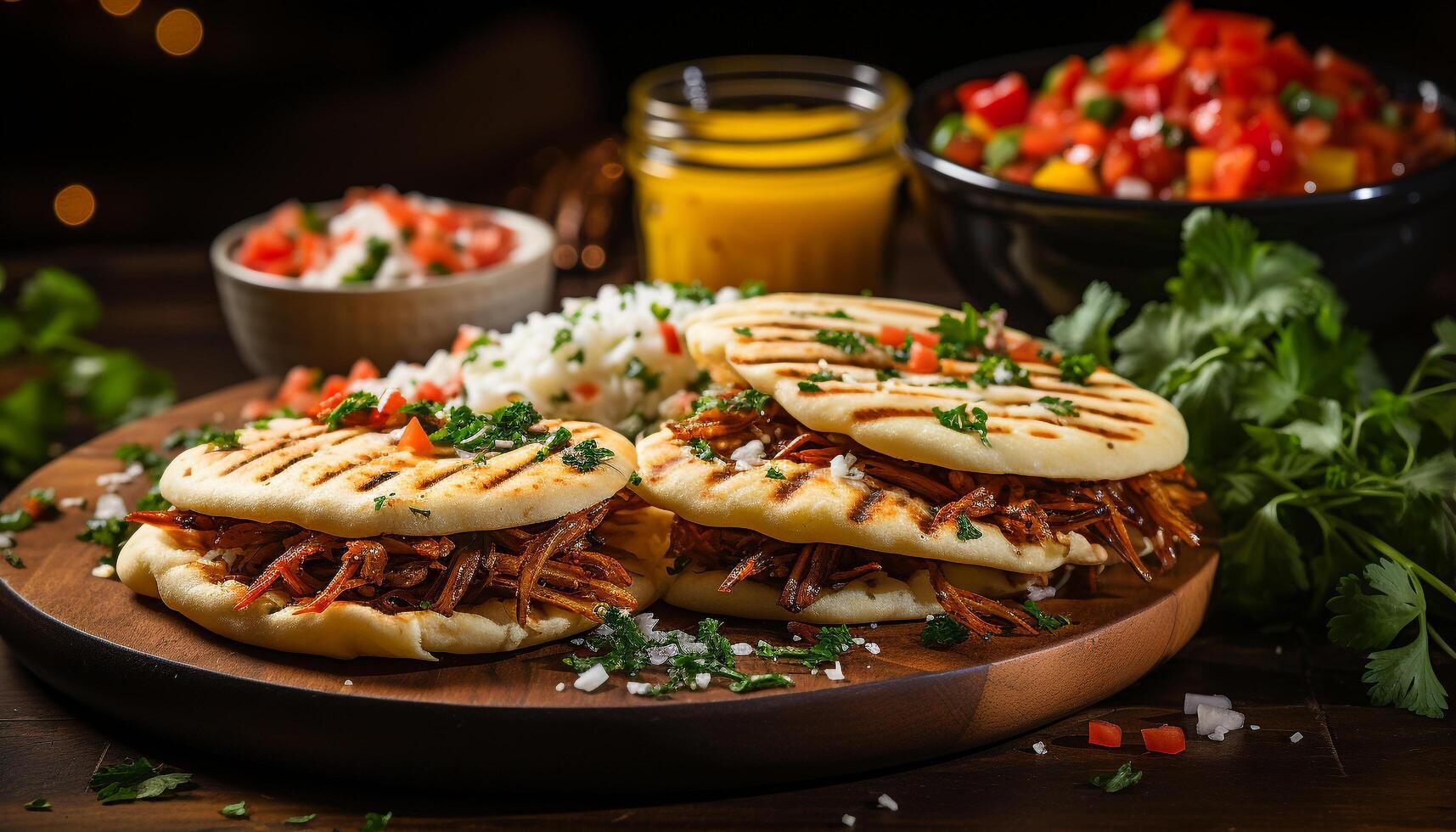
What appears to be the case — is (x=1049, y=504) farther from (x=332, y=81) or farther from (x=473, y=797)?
(x=332, y=81)

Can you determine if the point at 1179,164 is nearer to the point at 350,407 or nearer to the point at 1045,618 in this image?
the point at 1045,618

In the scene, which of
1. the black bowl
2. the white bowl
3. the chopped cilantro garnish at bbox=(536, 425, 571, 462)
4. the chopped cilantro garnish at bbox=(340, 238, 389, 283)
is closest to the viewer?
the chopped cilantro garnish at bbox=(536, 425, 571, 462)

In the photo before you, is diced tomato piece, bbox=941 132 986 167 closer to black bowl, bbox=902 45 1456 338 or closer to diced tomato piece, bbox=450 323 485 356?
black bowl, bbox=902 45 1456 338

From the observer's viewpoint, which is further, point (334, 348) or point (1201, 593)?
point (334, 348)

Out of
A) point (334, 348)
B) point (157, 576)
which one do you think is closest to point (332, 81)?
point (334, 348)

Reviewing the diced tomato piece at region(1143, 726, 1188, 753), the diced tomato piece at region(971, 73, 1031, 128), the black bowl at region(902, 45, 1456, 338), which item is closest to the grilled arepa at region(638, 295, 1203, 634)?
the diced tomato piece at region(1143, 726, 1188, 753)

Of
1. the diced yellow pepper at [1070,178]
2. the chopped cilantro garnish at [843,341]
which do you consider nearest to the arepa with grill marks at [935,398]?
the chopped cilantro garnish at [843,341]
